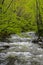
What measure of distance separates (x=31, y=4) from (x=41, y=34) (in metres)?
3.48

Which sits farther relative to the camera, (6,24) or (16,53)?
(16,53)

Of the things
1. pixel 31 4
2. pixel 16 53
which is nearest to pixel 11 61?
pixel 16 53

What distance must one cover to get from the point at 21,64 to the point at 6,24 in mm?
3182

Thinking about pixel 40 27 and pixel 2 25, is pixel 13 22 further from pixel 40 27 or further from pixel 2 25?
pixel 40 27

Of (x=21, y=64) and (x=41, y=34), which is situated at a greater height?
(x=21, y=64)

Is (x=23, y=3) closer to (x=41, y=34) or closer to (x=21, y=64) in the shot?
(x=41, y=34)

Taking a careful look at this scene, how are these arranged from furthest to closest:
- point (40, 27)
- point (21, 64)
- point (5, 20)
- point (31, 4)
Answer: point (40, 27) < point (31, 4) < point (21, 64) < point (5, 20)

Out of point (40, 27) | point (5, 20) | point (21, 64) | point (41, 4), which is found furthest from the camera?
point (40, 27)

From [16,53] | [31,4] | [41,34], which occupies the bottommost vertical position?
[41,34]

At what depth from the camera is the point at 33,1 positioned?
708 inches

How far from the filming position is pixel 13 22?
7.59 m

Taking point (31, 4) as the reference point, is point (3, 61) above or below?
below

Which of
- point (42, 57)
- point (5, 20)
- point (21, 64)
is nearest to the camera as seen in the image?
point (5, 20)

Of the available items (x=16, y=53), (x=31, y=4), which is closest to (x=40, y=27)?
(x=31, y=4)
